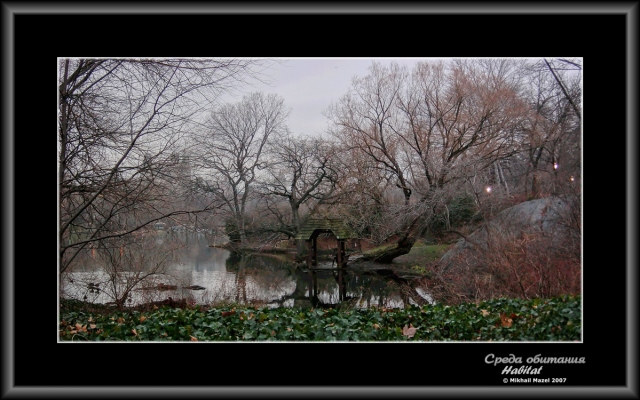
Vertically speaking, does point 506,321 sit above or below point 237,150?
below

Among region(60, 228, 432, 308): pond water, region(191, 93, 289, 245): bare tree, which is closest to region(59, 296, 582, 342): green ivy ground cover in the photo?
region(60, 228, 432, 308): pond water

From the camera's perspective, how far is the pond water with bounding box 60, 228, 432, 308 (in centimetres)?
435

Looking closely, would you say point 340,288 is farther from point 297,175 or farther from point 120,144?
point 120,144

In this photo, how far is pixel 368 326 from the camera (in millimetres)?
2934

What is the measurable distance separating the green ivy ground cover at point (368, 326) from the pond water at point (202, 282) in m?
1.06

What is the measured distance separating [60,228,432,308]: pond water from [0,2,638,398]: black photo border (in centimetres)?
133

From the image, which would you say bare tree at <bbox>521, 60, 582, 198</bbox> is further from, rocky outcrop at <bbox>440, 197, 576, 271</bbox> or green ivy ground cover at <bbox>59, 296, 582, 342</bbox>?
green ivy ground cover at <bbox>59, 296, 582, 342</bbox>

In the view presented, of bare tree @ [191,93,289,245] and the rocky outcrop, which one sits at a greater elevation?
bare tree @ [191,93,289,245]

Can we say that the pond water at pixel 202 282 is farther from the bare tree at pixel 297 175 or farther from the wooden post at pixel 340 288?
the bare tree at pixel 297 175

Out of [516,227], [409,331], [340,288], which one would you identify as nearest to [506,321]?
[409,331]
